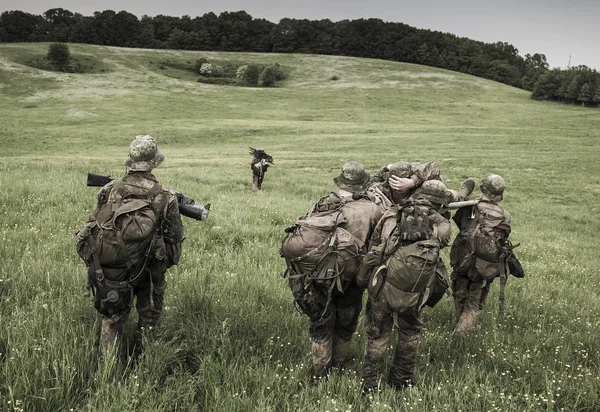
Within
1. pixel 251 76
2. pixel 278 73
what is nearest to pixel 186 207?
pixel 251 76

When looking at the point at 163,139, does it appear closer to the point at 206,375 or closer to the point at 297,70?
the point at 206,375

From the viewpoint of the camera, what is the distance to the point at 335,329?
4.79 meters

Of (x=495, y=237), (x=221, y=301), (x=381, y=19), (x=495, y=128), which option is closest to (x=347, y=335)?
(x=221, y=301)

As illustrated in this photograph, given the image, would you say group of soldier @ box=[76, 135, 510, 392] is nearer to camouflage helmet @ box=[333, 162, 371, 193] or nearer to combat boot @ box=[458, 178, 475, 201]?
camouflage helmet @ box=[333, 162, 371, 193]

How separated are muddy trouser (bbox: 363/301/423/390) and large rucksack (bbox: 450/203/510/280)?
6.20 feet

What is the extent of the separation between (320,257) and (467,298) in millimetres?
2885

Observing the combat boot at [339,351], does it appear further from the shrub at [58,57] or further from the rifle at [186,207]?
the shrub at [58,57]

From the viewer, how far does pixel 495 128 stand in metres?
48.7

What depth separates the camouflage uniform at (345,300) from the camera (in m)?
4.51

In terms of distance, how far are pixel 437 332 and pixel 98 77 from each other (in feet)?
268

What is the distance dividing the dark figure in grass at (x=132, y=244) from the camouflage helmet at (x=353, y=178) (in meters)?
1.83

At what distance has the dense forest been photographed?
11500 centimetres

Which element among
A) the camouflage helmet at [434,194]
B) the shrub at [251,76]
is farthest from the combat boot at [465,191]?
the shrub at [251,76]

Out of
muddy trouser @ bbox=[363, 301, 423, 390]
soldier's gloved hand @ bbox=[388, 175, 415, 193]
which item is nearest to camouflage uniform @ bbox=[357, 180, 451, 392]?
muddy trouser @ bbox=[363, 301, 423, 390]
